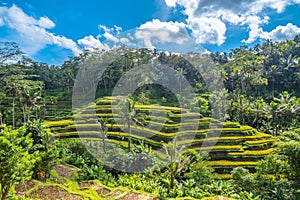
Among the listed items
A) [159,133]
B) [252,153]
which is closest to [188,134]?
[159,133]

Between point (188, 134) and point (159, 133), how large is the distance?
241 centimetres

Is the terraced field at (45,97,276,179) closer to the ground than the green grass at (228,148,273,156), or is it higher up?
higher up

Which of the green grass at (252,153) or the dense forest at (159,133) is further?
the green grass at (252,153)

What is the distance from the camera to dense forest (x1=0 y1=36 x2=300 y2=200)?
12.0 m

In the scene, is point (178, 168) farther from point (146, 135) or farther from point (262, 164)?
point (146, 135)

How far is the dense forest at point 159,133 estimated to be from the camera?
12023 millimetres

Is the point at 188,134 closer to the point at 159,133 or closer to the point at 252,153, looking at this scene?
the point at 159,133

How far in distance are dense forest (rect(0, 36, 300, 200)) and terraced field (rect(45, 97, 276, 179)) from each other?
130 mm

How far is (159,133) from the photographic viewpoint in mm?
22250

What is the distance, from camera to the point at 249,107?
27719mm

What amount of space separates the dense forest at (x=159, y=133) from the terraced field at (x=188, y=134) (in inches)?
5.1

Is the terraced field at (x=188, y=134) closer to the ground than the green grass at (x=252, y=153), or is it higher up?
higher up

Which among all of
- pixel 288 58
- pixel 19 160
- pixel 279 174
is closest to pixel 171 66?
pixel 288 58

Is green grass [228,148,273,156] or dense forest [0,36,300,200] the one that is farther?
green grass [228,148,273,156]
